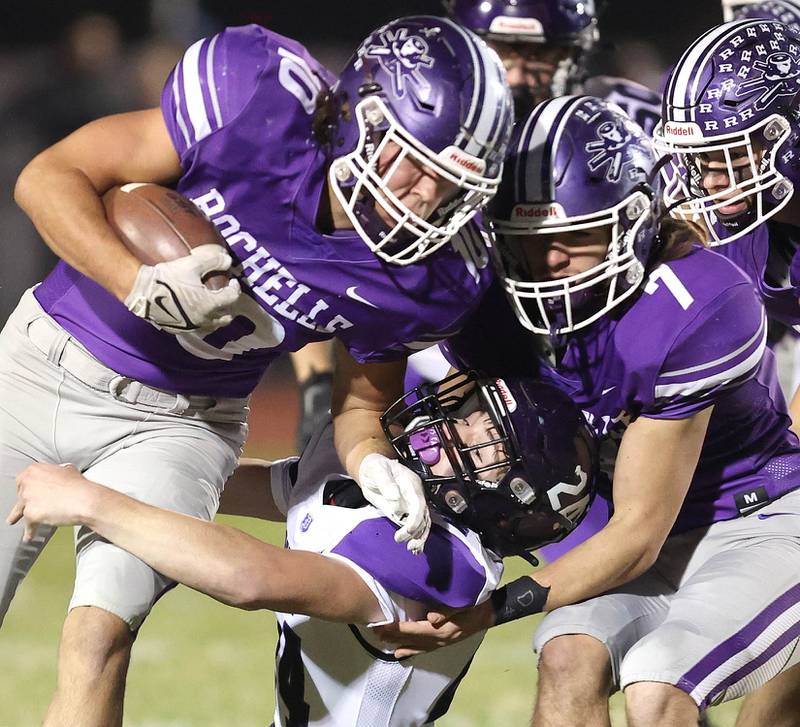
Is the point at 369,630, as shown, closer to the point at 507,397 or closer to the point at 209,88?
the point at 507,397

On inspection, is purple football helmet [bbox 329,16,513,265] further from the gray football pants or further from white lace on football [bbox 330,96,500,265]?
the gray football pants

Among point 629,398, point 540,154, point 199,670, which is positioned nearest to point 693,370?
point 629,398

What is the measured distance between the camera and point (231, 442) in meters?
2.83

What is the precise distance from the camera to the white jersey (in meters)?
2.45

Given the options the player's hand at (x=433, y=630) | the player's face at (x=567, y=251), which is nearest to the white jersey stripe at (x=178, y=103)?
the player's face at (x=567, y=251)

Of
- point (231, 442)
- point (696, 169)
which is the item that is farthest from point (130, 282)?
point (696, 169)

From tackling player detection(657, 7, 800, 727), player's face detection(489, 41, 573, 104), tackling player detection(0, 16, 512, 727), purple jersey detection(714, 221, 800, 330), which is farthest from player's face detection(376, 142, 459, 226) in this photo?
player's face detection(489, 41, 573, 104)

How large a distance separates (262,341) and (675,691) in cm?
108

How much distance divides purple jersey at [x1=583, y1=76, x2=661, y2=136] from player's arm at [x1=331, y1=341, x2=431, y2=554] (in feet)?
6.24

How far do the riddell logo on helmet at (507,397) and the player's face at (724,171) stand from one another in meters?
0.99

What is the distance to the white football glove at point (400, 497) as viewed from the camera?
235cm

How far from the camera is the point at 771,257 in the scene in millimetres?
3432

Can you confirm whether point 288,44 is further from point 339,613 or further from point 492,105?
point 339,613

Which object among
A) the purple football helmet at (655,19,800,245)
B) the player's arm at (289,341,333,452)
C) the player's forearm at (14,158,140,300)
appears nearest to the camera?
the player's forearm at (14,158,140,300)
